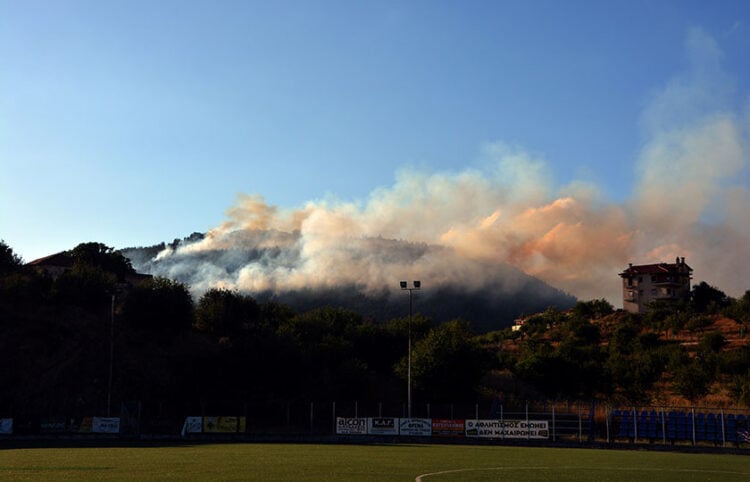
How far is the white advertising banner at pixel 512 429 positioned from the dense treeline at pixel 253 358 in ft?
81.9

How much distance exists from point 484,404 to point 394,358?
21.6 metres

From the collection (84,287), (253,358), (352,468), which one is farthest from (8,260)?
(352,468)

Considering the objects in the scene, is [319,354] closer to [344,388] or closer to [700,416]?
[344,388]

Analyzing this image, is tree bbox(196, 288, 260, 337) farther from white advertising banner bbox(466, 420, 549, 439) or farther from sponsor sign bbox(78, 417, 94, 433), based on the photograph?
white advertising banner bbox(466, 420, 549, 439)

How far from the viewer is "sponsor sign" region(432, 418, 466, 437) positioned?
5809 centimetres

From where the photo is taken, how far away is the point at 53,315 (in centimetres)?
9262

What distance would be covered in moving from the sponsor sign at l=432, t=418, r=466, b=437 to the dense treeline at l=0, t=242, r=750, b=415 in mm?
23310

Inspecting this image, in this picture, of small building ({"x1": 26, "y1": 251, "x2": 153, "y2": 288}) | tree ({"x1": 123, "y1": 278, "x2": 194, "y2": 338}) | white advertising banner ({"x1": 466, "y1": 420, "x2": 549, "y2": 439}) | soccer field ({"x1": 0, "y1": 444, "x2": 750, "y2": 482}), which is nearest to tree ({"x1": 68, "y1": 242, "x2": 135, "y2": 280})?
small building ({"x1": 26, "y1": 251, "x2": 153, "y2": 288})

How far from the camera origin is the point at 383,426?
59.8 m

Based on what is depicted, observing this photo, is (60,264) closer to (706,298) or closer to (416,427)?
(416,427)

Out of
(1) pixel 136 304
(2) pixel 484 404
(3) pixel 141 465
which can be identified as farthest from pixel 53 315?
(3) pixel 141 465

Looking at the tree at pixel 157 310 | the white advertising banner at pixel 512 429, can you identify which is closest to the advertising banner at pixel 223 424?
the white advertising banner at pixel 512 429

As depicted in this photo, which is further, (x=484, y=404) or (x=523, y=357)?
(x=523, y=357)

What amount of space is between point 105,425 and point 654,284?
142646mm
